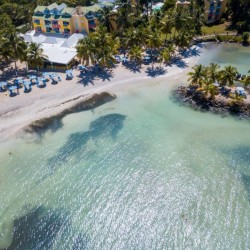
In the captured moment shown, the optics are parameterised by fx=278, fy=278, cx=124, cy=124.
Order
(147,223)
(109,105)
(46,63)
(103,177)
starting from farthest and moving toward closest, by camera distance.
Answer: (46,63)
(109,105)
(103,177)
(147,223)

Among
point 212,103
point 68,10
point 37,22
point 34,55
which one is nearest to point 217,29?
point 212,103

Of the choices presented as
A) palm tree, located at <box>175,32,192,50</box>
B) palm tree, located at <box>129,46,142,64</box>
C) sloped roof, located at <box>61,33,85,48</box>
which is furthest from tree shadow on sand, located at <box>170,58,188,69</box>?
sloped roof, located at <box>61,33,85,48</box>

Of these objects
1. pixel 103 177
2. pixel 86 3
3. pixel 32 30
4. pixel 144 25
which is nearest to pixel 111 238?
pixel 103 177

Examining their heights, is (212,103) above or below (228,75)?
below

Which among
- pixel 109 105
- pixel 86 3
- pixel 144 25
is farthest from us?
pixel 86 3

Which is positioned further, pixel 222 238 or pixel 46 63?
pixel 46 63

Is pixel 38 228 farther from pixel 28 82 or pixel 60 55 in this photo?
pixel 60 55

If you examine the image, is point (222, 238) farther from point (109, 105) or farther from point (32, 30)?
point (32, 30)
